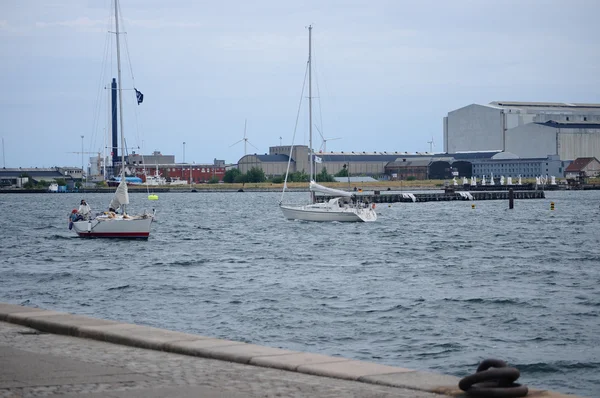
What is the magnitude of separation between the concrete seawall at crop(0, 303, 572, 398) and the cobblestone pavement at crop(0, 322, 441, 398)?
0.11m

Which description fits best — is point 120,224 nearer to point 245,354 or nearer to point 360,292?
point 360,292

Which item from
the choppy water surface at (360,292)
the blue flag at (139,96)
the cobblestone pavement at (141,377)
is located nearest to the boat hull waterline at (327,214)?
the choppy water surface at (360,292)

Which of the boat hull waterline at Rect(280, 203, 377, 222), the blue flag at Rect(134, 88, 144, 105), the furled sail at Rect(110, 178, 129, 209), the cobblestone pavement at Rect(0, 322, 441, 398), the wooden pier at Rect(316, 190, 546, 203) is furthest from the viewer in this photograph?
the wooden pier at Rect(316, 190, 546, 203)

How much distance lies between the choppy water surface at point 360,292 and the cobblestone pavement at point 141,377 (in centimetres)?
750

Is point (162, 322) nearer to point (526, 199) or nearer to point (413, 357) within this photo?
point (413, 357)

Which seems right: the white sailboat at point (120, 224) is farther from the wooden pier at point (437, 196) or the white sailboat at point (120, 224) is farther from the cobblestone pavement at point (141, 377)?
the wooden pier at point (437, 196)

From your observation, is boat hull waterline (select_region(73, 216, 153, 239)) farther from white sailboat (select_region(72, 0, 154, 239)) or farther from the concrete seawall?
the concrete seawall

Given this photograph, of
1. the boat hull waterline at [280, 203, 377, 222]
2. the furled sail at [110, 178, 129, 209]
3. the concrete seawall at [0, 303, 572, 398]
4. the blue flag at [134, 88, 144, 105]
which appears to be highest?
the blue flag at [134, 88, 144, 105]

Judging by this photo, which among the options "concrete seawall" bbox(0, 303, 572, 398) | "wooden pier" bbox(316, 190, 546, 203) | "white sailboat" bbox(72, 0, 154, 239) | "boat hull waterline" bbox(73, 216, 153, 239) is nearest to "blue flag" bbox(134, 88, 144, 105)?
"white sailboat" bbox(72, 0, 154, 239)

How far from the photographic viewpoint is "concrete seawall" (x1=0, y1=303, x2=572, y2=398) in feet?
32.7

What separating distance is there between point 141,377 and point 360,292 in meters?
20.0

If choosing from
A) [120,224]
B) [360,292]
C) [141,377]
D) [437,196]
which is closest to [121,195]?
[120,224]

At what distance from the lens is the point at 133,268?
1570 inches

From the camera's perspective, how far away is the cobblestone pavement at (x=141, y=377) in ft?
31.5
